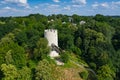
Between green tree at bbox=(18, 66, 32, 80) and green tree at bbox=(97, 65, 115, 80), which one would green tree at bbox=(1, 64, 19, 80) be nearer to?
green tree at bbox=(18, 66, 32, 80)

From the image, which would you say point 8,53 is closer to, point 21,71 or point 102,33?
point 21,71

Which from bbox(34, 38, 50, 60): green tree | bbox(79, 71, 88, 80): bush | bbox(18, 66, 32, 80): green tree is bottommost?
bbox(79, 71, 88, 80): bush

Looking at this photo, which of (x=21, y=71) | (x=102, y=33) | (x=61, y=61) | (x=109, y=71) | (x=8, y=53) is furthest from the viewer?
(x=102, y=33)

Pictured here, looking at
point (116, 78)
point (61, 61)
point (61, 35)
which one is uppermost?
point (61, 35)

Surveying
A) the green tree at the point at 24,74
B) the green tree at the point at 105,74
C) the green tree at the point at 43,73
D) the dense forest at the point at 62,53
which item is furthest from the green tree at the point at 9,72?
the green tree at the point at 105,74

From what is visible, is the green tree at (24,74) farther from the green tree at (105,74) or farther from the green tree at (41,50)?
the green tree at (105,74)

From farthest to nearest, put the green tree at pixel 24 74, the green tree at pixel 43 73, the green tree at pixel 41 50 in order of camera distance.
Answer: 1. the green tree at pixel 41 50
2. the green tree at pixel 43 73
3. the green tree at pixel 24 74

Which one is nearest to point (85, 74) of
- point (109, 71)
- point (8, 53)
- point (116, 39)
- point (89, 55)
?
point (109, 71)

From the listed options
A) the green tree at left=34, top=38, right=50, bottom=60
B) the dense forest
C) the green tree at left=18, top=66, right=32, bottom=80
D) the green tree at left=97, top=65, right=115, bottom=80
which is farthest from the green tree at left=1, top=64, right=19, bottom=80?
the green tree at left=97, top=65, right=115, bottom=80

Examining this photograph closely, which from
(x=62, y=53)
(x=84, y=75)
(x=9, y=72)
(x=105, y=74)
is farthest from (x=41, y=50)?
(x=105, y=74)
